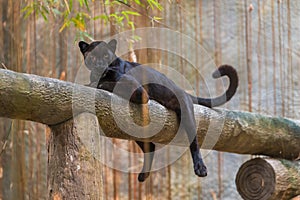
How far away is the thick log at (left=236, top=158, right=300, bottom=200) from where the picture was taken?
11.7ft

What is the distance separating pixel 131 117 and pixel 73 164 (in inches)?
16.5

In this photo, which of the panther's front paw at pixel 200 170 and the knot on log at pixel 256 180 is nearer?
the panther's front paw at pixel 200 170

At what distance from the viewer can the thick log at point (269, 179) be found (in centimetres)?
357

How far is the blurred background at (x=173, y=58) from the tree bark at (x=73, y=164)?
1.68m

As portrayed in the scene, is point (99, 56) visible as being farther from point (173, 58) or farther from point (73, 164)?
point (173, 58)

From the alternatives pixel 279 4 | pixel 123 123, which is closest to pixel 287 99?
pixel 279 4

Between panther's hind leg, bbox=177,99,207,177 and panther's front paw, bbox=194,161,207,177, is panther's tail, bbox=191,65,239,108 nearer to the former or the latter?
panther's hind leg, bbox=177,99,207,177

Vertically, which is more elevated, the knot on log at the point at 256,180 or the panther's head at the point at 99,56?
the panther's head at the point at 99,56

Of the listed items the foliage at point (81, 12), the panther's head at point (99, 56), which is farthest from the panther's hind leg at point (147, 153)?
the foliage at point (81, 12)

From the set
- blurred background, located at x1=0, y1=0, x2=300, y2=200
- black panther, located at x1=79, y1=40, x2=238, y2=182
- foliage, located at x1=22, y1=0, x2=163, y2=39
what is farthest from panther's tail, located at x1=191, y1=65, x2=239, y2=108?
blurred background, located at x1=0, y1=0, x2=300, y2=200

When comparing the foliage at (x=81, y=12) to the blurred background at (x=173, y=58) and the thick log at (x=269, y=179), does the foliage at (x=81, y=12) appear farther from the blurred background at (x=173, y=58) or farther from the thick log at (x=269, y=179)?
the thick log at (x=269, y=179)

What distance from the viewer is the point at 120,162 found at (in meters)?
4.64

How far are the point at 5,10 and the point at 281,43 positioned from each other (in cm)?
210

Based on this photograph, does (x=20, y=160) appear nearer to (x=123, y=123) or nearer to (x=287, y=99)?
(x=123, y=123)
